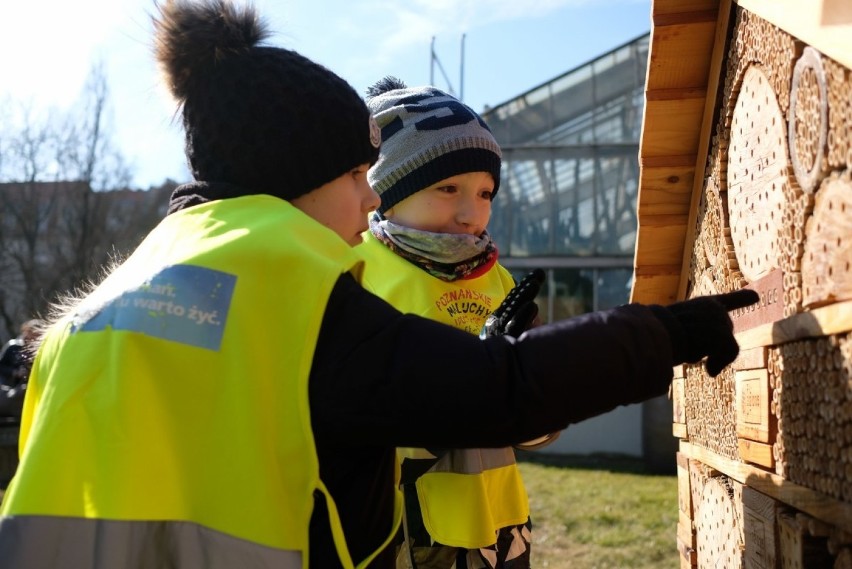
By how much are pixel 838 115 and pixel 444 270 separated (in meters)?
1.18

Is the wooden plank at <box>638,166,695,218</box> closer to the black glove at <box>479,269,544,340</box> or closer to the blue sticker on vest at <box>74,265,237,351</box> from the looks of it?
the black glove at <box>479,269,544,340</box>

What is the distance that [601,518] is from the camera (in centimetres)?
754

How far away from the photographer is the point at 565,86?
46.6 ft

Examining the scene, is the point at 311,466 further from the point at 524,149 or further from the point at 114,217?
the point at 114,217

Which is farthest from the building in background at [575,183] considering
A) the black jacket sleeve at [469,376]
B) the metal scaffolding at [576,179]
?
the black jacket sleeve at [469,376]

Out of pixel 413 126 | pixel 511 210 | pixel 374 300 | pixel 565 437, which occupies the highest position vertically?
pixel 511 210

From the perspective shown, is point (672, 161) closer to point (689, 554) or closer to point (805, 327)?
point (805, 327)

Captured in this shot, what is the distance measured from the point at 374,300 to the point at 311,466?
27 cm

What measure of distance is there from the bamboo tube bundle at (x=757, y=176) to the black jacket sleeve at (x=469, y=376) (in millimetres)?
536

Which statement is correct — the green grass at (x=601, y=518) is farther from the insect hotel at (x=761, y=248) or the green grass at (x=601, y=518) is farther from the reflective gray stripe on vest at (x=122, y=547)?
the reflective gray stripe on vest at (x=122, y=547)

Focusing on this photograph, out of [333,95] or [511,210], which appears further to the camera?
[511,210]

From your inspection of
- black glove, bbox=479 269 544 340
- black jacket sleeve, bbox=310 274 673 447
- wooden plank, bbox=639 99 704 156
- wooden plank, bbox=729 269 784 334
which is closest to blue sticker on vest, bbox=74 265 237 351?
black jacket sleeve, bbox=310 274 673 447

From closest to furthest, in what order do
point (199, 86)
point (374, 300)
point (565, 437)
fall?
point (374, 300)
point (199, 86)
point (565, 437)

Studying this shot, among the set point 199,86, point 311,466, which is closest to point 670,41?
point 199,86
